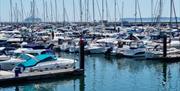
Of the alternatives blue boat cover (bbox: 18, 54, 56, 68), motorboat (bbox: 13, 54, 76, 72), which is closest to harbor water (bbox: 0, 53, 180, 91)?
motorboat (bbox: 13, 54, 76, 72)

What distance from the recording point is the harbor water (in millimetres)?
31031

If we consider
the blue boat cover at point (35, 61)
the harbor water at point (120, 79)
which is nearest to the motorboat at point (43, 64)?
the blue boat cover at point (35, 61)

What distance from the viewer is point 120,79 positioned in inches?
1371

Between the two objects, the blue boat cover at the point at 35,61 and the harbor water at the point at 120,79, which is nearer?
the harbor water at the point at 120,79

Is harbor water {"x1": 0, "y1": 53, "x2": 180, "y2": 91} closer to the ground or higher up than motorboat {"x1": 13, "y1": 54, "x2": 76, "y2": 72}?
closer to the ground

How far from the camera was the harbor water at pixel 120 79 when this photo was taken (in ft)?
102

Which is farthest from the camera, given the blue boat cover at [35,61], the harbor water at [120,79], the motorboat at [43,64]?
the blue boat cover at [35,61]

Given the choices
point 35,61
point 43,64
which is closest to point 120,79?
point 43,64

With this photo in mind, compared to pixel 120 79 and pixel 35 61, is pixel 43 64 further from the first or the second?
pixel 120 79

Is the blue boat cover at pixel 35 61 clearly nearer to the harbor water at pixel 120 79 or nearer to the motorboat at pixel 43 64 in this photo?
the motorboat at pixel 43 64

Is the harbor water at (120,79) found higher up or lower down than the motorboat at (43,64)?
lower down

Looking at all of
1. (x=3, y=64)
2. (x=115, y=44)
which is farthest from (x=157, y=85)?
(x=115, y=44)

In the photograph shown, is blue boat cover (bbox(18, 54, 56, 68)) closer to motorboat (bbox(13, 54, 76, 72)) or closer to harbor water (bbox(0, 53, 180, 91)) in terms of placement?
motorboat (bbox(13, 54, 76, 72))

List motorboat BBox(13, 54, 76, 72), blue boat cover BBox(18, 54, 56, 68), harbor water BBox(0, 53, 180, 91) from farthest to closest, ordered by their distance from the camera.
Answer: blue boat cover BBox(18, 54, 56, 68) < motorboat BBox(13, 54, 76, 72) < harbor water BBox(0, 53, 180, 91)
